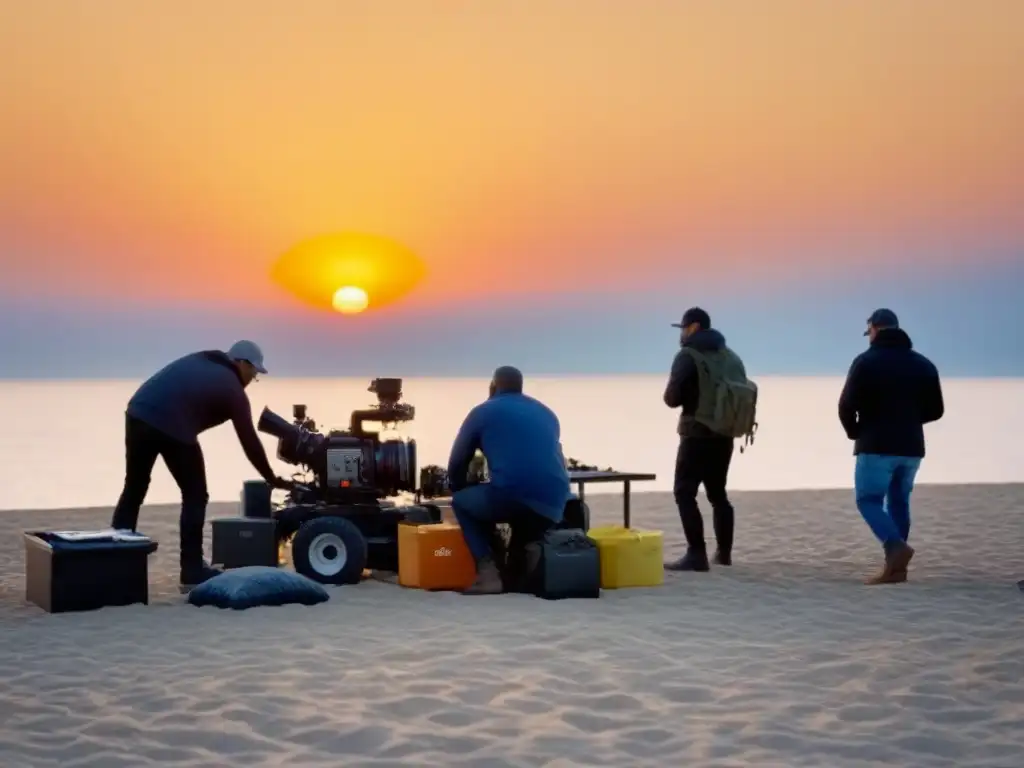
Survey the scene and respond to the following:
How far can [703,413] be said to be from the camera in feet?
31.9

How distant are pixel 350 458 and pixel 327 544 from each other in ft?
2.03

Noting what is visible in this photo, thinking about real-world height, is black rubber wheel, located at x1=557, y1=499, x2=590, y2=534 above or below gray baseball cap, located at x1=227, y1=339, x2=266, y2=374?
below

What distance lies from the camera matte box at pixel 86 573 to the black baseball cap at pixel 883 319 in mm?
4737

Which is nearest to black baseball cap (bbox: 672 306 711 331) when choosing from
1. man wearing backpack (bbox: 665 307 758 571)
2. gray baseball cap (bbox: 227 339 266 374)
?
man wearing backpack (bbox: 665 307 758 571)

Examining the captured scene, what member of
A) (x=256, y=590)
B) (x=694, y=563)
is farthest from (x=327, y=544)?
(x=694, y=563)

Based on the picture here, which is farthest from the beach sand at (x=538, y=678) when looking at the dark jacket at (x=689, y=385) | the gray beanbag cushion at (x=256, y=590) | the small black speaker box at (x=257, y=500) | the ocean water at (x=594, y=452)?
the ocean water at (x=594, y=452)

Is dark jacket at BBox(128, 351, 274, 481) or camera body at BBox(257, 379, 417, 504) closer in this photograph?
dark jacket at BBox(128, 351, 274, 481)

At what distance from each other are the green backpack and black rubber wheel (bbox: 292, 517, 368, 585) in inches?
98.8

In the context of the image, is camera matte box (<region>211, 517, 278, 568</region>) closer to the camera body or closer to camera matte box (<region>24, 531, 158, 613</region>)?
the camera body

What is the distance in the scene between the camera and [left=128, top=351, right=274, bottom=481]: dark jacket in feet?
28.3

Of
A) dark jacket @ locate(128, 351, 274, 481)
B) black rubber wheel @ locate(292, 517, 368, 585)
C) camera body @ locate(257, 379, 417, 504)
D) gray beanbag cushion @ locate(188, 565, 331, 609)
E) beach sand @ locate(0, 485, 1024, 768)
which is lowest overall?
beach sand @ locate(0, 485, 1024, 768)

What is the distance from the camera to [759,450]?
34438 mm

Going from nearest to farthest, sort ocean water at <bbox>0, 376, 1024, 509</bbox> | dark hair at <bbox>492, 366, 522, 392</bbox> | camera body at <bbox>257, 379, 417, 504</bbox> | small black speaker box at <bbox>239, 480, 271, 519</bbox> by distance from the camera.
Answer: dark hair at <bbox>492, 366, 522, 392</bbox>
camera body at <bbox>257, 379, 417, 504</bbox>
small black speaker box at <bbox>239, 480, 271, 519</bbox>
ocean water at <bbox>0, 376, 1024, 509</bbox>

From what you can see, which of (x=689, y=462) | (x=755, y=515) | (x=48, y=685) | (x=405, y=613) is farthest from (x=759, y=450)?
(x=48, y=685)
